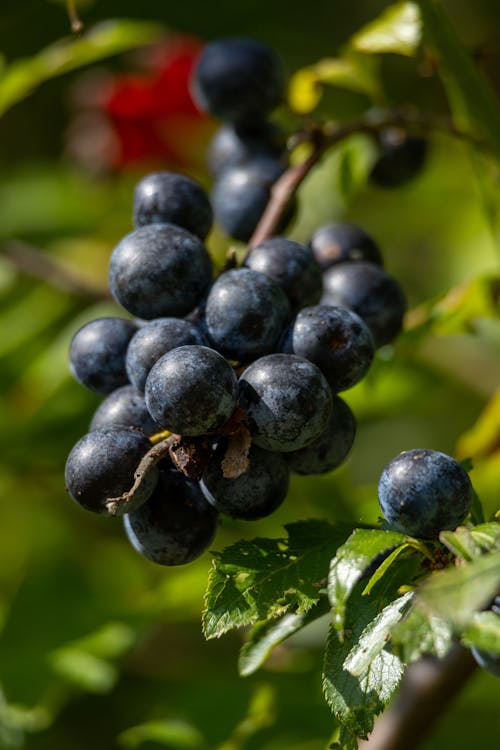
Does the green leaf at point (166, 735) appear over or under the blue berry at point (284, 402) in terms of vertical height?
under

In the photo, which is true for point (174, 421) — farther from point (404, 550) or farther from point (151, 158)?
point (151, 158)

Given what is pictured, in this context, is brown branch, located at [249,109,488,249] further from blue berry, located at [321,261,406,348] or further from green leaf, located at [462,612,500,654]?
green leaf, located at [462,612,500,654]

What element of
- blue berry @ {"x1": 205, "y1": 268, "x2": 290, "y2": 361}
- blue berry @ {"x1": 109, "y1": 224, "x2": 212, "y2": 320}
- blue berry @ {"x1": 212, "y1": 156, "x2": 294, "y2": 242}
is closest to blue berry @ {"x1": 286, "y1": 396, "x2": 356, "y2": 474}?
blue berry @ {"x1": 205, "y1": 268, "x2": 290, "y2": 361}

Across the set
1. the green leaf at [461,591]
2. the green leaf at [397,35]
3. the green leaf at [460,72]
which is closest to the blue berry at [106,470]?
the green leaf at [461,591]

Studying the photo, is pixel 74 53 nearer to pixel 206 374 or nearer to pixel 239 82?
pixel 239 82

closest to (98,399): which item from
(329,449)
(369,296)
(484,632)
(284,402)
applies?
(369,296)

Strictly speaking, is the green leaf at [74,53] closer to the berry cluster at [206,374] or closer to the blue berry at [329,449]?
the berry cluster at [206,374]
